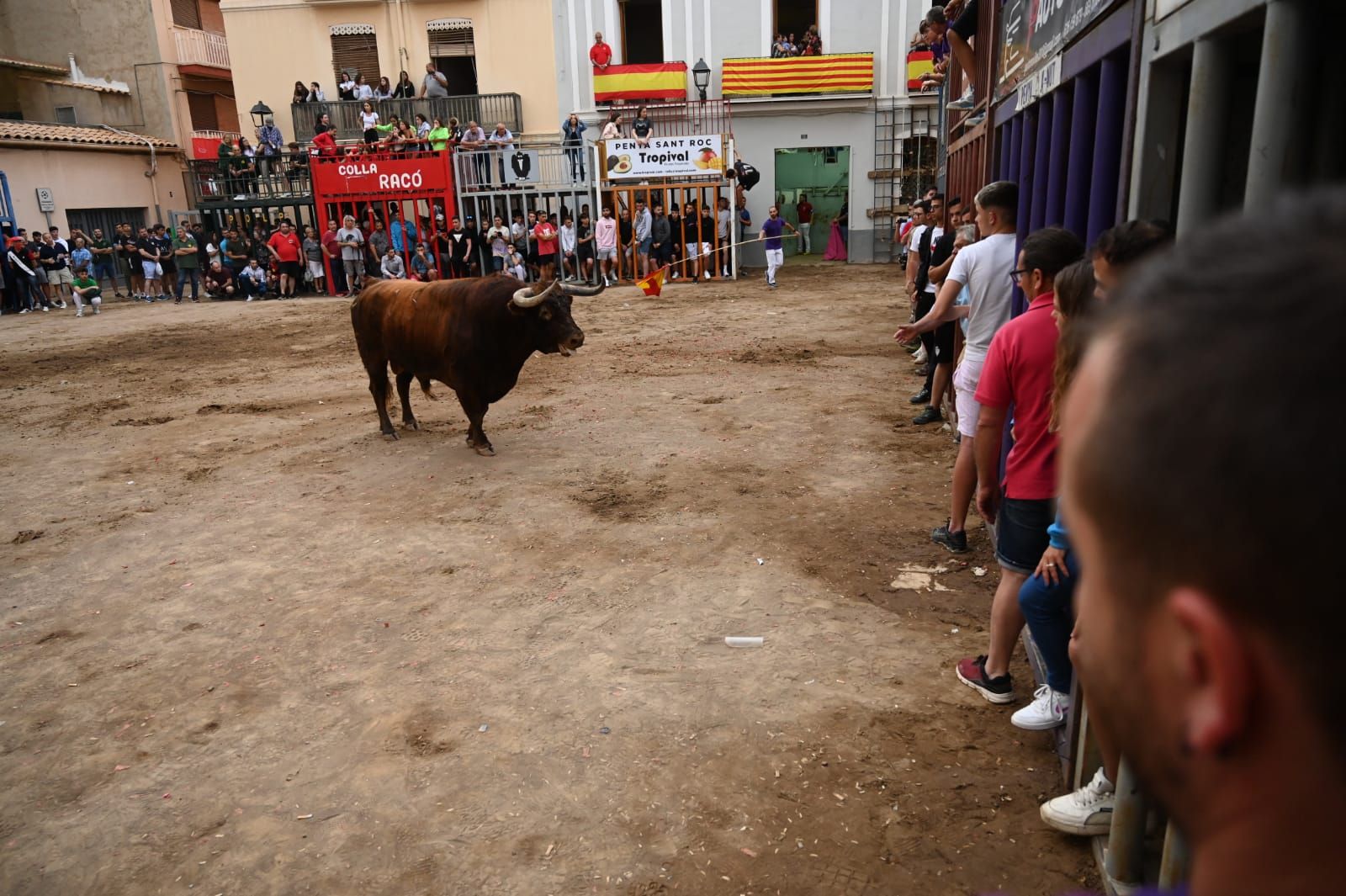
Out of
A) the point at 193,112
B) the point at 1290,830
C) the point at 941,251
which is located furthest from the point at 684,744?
the point at 193,112

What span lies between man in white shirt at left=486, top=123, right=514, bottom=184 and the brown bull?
576 inches

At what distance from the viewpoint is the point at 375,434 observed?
28.3ft

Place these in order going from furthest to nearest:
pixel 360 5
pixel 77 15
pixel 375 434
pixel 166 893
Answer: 1. pixel 77 15
2. pixel 360 5
3. pixel 375 434
4. pixel 166 893

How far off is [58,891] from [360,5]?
28994 millimetres

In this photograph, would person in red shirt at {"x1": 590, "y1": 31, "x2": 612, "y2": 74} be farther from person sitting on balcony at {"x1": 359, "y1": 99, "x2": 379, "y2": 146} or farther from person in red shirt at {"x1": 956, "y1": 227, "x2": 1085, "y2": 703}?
person in red shirt at {"x1": 956, "y1": 227, "x2": 1085, "y2": 703}

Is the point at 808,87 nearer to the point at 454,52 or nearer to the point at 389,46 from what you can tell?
the point at 454,52

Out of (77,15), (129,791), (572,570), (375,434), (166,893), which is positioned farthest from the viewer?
(77,15)

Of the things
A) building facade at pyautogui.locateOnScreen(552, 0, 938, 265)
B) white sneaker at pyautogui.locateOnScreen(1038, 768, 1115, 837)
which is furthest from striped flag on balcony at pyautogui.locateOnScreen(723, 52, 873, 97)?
Answer: white sneaker at pyautogui.locateOnScreen(1038, 768, 1115, 837)

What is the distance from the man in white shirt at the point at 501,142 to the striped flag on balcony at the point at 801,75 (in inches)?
234

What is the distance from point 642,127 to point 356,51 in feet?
35.3

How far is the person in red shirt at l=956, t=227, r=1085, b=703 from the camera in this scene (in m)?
3.38

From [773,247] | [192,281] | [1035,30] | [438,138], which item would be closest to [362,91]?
[438,138]

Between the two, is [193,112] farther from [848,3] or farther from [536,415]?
[536,415]

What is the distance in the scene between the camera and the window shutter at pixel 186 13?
3044cm
